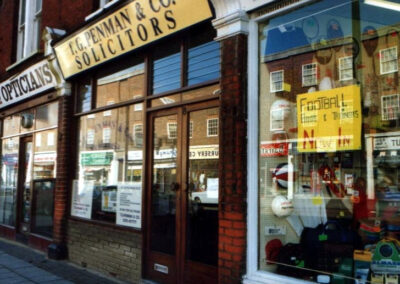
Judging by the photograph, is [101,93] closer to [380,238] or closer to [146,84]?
[146,84]

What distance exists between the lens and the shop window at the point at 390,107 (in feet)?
11.9

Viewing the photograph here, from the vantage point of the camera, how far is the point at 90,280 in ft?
20.1

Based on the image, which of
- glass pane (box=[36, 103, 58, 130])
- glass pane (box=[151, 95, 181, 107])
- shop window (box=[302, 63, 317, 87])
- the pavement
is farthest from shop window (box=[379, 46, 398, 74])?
glass pane (box=[36, 103, 58, 130])

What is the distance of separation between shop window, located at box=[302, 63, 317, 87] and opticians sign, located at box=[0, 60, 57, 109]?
206 inches

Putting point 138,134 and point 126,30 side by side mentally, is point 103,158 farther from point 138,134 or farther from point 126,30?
point 126,30

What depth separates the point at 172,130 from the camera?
5.56m

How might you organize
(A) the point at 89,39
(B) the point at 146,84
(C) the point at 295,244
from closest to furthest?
(C) the point at 295,244
(B) the point at 146,84
(A) the point at 89,39

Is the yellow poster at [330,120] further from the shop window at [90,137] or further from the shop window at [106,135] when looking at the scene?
the shop window at [90,137]

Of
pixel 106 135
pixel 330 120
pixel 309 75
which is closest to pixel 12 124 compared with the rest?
pixel 106 135

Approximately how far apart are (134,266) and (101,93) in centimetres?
289

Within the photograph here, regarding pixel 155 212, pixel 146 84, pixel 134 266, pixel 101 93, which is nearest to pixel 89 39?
pixel 101 93

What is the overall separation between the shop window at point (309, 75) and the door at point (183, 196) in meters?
1.13

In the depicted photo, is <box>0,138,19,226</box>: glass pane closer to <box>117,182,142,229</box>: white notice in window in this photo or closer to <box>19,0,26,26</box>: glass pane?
<box>19,0,26,26</box>: glass pane

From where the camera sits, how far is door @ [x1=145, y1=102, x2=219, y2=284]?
16.3 feet
